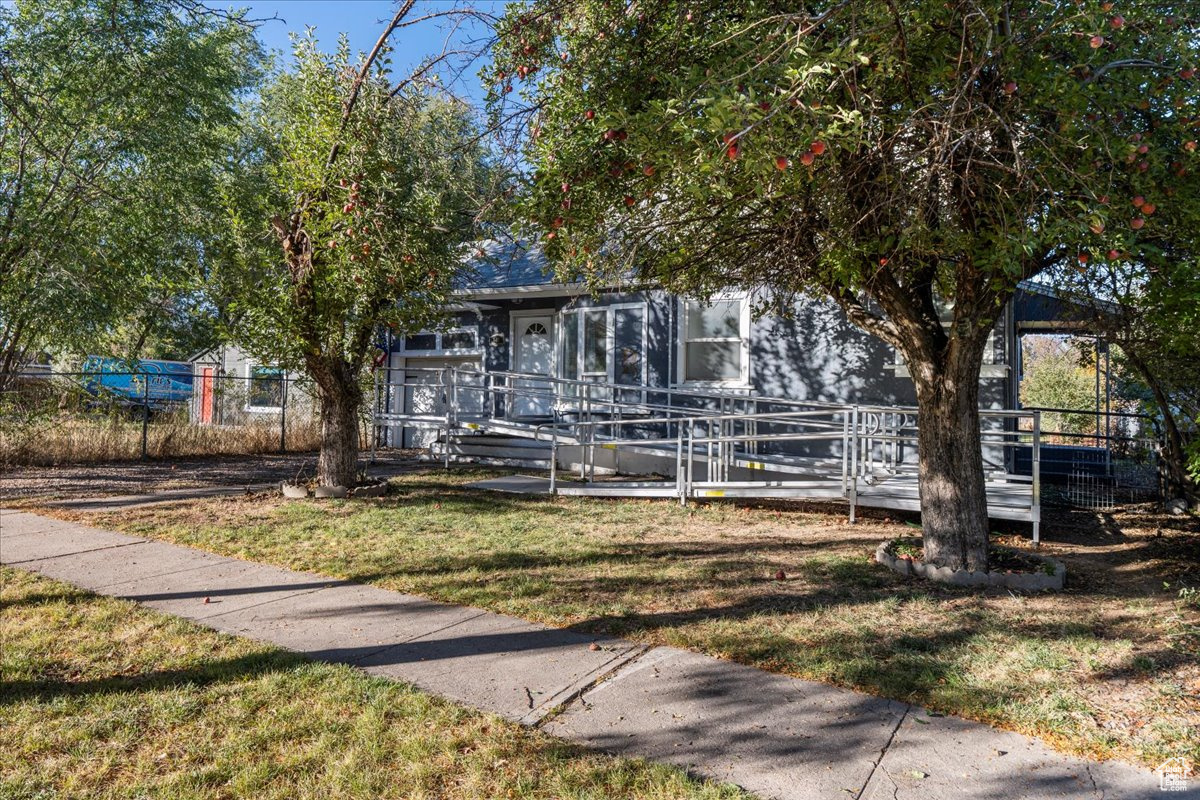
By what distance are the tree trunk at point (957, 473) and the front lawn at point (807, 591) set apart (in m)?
0.39

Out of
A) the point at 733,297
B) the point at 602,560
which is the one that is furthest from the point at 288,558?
the point at 733,297

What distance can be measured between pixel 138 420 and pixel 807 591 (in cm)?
1444

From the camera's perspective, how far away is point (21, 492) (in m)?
10.3

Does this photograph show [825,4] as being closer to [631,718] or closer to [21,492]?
[631,718]

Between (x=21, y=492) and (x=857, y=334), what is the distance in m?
12.0

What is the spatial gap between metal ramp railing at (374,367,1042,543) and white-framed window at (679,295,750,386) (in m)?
0.42

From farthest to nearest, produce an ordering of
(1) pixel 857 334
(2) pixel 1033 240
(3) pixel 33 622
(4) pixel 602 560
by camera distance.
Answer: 1. (1) pixel 857 334
2. (4) pixel 602 560
3. (3) pixel 33 622
4. (2) pixel 1033 240

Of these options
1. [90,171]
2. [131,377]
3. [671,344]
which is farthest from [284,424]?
[671,344]

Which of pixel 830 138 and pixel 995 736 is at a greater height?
pixel 830 138

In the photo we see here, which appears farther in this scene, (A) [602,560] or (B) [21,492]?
(B) [21,492]

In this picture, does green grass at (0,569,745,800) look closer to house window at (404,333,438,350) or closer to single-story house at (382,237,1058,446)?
single-story house at (382,237,1058,446)

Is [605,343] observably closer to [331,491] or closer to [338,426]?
[338,426]

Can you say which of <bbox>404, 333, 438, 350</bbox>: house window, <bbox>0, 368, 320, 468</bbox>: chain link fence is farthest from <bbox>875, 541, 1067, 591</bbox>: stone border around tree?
<bbox>404, 333, 438, 350</bbox>: house window

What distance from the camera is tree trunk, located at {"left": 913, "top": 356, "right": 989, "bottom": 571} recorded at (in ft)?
19.6
